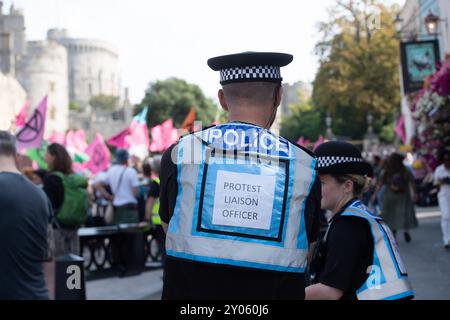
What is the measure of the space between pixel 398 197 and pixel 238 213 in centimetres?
1229

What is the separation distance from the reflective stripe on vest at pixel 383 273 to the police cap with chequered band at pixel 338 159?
0.97 feet

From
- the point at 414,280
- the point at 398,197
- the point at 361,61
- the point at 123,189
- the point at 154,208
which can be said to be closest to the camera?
the point at 414,280

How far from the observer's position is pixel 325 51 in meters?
40.8

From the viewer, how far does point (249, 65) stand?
2.54 meters

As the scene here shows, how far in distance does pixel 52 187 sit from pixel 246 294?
655 centimetres

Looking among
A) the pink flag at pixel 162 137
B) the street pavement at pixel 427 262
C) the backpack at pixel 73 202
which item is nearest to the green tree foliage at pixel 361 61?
the pink flag at pixel 162 137

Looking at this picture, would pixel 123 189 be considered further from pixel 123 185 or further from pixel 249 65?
pixel 249 65

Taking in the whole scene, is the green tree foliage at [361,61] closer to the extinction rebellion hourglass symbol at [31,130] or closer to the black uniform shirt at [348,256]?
the extinction rebellion hourglass symbol at [31,130]

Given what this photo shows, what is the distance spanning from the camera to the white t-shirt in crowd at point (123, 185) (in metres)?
11.6

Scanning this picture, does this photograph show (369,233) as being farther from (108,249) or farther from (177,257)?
(108,249)

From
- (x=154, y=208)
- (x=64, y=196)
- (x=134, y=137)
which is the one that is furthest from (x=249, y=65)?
(x=134, y=137)

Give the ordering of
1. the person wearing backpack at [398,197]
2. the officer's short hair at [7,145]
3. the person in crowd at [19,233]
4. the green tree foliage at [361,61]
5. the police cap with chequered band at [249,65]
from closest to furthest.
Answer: the police cap with chequered band at [249,65] → the person in crowd at [19,233] → the officer's short hair at [7,145] → the person wearing backpack at [398,197] → the green tree foliage at [361,61]

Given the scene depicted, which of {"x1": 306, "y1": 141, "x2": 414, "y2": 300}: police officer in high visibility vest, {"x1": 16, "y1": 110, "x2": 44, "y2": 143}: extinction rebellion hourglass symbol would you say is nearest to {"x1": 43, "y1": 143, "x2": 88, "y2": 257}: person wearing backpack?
{"x1": 16, "y1": 110, "x2": 44, "y2": 143}: extinction rebellion hourglass symbol
